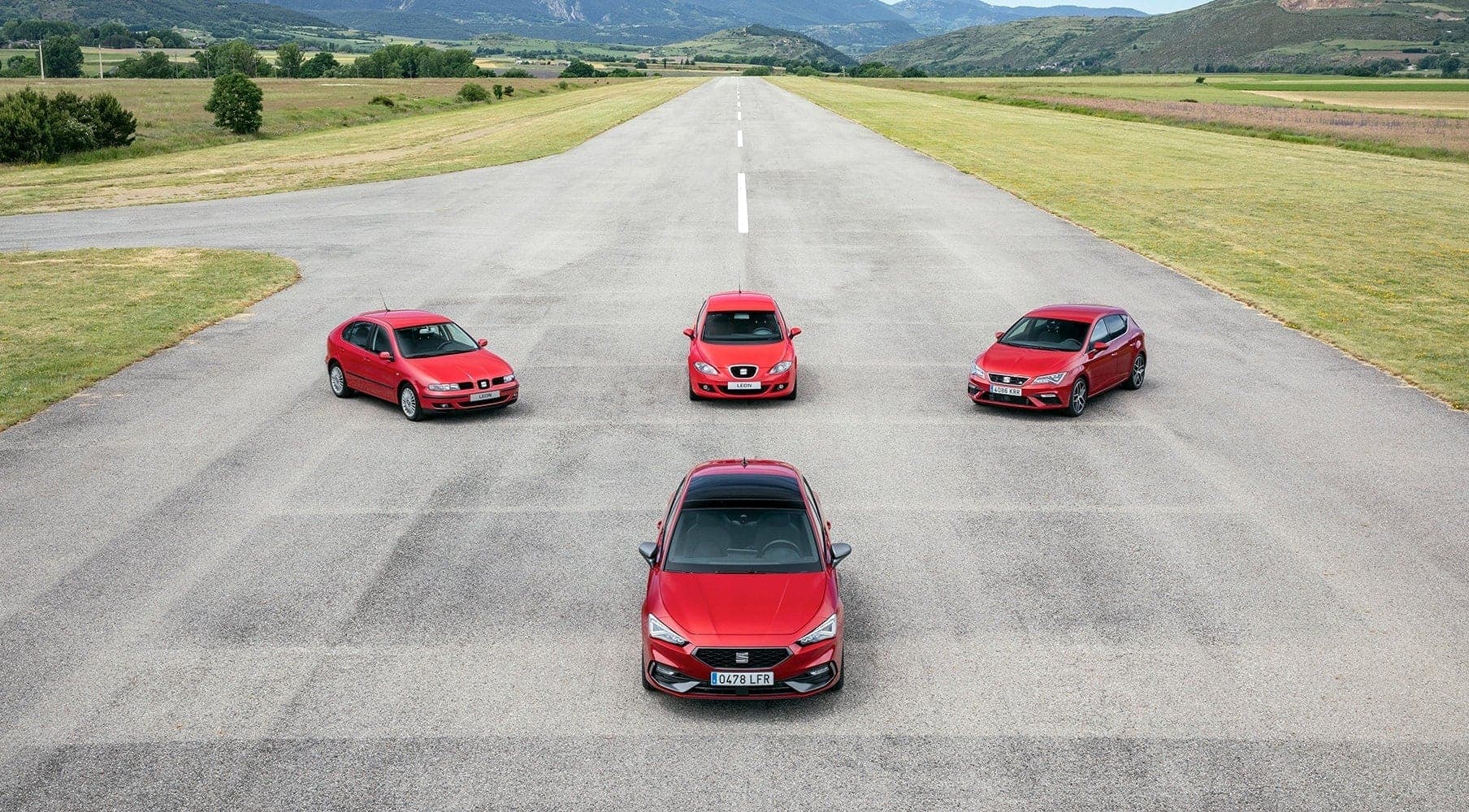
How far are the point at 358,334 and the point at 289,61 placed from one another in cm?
17249

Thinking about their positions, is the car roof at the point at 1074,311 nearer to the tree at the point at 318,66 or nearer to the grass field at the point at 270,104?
the grass field at the point at 270,104

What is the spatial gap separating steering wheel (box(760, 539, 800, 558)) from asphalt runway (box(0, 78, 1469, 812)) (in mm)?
1183

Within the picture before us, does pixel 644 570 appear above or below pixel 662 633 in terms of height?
below

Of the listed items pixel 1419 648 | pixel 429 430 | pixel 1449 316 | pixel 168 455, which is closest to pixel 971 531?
pixel 1419 648

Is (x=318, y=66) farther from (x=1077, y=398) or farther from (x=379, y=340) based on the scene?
(x=1077, y=398)

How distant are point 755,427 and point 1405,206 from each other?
36.6 meters

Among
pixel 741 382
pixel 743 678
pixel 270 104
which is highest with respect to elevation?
pixel 270 104

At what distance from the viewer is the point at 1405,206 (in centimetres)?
4347

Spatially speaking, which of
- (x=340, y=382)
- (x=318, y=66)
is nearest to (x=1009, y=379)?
(x=340, y=382)

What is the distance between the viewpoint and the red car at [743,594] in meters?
9.47

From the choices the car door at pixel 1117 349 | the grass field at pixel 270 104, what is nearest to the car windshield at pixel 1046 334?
the car door at pixel 1117 349

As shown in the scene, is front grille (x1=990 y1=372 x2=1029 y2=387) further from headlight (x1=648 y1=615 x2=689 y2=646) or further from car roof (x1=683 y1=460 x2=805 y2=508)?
headlight (x1=648 y1=615 x2=689 y2=646)

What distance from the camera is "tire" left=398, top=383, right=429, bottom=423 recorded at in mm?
18016

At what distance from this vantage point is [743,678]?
9.44 meters
